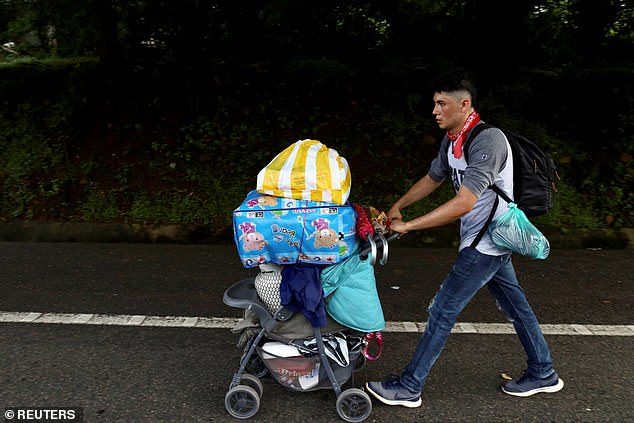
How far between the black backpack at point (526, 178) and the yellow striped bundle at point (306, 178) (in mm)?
654

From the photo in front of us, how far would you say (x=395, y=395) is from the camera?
307 cm

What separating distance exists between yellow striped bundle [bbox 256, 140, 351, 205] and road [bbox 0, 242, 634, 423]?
1.16 m

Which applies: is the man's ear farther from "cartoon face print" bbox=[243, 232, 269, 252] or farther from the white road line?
the white road line

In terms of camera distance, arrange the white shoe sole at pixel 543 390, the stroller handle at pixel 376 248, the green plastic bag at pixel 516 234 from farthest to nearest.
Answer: the white shoe sole at pixel 543 390 → the green plastic bag at pixel 516 234 → the stroller handle at pixel 376 248

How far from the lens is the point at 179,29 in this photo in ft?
29.7

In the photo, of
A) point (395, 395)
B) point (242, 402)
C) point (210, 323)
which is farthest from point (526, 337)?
point (210, 323)

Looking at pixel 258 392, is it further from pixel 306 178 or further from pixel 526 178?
pixel 526 178

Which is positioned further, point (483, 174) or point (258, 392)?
point (258, 392)

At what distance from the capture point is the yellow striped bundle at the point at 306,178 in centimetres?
277

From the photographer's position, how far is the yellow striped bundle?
2770mm

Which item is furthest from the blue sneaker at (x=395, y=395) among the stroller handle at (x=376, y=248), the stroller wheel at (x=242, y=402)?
the stroller handle at (x=376, y=248)

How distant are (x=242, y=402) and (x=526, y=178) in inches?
71.6
